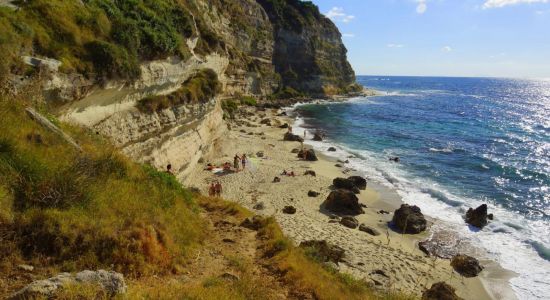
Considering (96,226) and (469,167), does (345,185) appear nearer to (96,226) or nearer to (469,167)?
(469,167)

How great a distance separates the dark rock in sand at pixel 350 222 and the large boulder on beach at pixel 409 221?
2.57 m

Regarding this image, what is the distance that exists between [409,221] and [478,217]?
5.09 m

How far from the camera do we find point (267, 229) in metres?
13.4

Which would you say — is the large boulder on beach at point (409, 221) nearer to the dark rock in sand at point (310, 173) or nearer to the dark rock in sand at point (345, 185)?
the dark rock in sand at point (345, 185)

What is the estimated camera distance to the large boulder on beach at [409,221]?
Answer: 75.9 ft

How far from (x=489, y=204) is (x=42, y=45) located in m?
29.7

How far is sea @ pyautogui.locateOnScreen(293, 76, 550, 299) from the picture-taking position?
872 inches

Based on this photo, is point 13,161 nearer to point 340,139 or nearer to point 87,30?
point 87,30

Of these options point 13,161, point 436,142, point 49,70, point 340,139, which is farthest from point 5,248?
point 436,142

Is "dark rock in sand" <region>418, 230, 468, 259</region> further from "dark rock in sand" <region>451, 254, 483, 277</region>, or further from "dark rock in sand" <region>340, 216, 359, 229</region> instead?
"dark rock in sand" <region>340, 216, 359, 229</region>

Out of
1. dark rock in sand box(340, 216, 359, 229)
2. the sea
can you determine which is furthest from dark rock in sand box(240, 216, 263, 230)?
the sea

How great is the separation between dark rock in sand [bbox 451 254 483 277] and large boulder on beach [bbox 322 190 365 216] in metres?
7.51

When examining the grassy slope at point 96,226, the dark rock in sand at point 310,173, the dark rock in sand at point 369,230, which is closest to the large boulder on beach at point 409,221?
the dark rock in sand at point 369,230

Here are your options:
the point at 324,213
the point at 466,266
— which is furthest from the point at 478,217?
the point at 324,213
